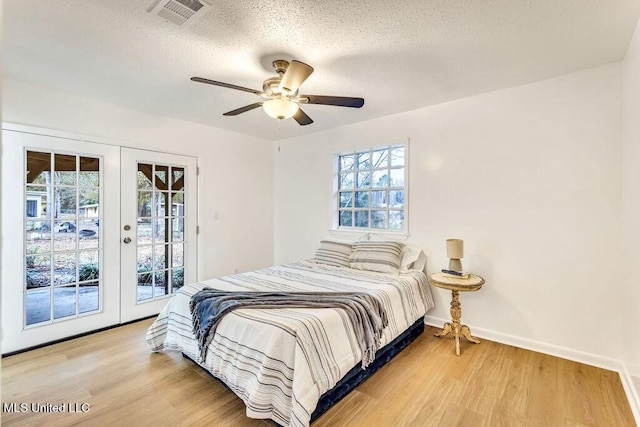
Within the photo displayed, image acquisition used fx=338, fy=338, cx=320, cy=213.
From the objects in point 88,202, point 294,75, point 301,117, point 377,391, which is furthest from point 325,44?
point 88,202

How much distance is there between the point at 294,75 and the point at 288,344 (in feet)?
5.76

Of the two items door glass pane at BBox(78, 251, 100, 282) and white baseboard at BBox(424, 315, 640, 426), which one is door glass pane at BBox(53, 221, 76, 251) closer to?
door glass pane at BBox(78, 251, 100, 282)

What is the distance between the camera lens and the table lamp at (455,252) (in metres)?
3.20

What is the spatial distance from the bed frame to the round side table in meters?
0.35

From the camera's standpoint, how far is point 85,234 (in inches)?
137

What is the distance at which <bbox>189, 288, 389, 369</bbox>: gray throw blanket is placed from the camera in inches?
95.7

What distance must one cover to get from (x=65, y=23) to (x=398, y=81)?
8.30ft

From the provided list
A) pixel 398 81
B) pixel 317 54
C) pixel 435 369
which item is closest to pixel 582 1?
pixel 398 81

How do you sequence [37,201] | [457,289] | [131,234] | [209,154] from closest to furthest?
1. [457,289]
2. [37,201]
3. [131,234]
4. [209,154]

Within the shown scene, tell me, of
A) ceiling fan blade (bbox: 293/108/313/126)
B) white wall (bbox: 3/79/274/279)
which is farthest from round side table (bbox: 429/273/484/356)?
white wall (bbox: 3/79/274/279)

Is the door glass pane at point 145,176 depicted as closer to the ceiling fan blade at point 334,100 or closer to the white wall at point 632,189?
the ceiling fan blade at point 334,100

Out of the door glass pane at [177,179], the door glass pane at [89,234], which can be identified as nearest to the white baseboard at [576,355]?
the door glass pane at [177,179]

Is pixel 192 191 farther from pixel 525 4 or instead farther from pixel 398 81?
pixel 525 4

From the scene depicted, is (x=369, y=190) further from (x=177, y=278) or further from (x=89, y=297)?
(x=89, y=297)
